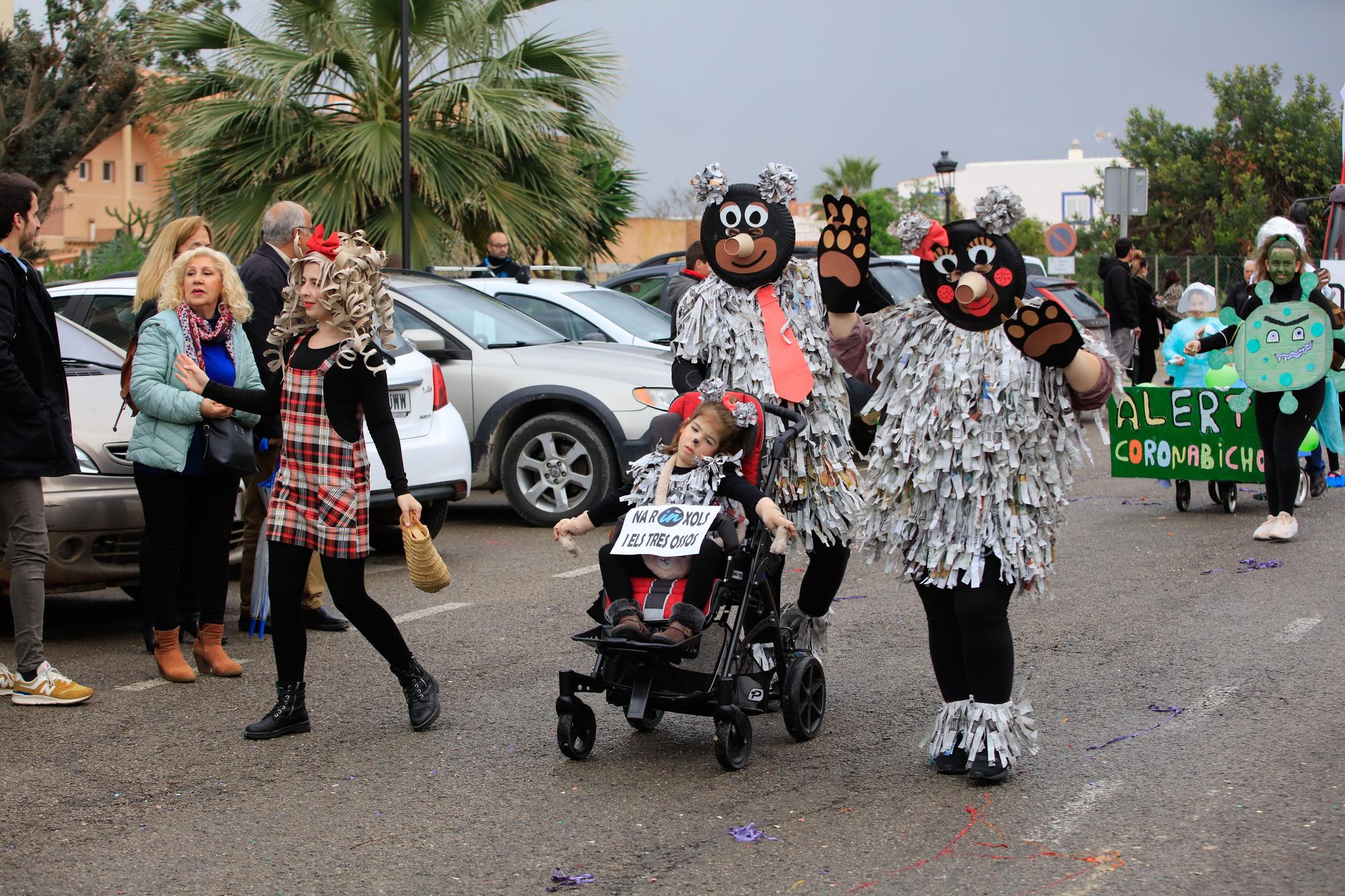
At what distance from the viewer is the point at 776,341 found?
5.27 m

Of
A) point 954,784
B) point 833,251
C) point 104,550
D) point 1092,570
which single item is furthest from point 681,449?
point 1092,570

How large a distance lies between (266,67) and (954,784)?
1473cm

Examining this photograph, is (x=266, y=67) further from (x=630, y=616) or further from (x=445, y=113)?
(x=630, y=616)

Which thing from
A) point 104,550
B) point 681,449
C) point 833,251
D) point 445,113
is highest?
point 445,113

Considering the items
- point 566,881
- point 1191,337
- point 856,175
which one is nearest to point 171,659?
point 566,881

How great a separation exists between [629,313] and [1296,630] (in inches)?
270

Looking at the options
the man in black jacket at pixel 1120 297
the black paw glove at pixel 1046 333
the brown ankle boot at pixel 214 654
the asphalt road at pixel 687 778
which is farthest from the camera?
the man in black jacket at pixel 1120 297

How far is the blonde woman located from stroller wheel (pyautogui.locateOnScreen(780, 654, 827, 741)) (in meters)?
2.50

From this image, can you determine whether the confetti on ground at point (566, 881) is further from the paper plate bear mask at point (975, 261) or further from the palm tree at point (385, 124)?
the palm tree at point (385, 124)

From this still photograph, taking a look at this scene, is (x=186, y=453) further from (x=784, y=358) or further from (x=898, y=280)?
(x=898, y=280)

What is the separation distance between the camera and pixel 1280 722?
17.3 ft

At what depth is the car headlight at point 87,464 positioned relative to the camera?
6742 millimetres

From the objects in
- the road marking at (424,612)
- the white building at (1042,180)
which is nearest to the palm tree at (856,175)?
the white building at (1042,180)

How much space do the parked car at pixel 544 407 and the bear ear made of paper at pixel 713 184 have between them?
4348 mm
